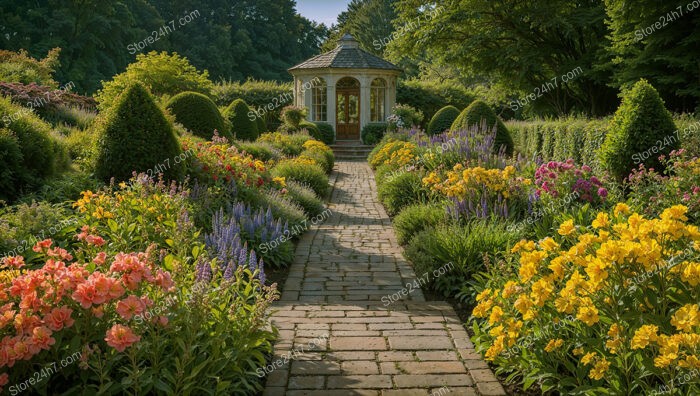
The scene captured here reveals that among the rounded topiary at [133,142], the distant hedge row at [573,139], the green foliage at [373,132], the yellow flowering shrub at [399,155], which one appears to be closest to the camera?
the rounded topiary at [133,142]

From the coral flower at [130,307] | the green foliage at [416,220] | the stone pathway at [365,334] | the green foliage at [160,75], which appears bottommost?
the stone pathway at [365,334]

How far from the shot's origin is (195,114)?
42.0ft

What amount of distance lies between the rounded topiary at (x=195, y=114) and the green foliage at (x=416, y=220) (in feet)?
23.0

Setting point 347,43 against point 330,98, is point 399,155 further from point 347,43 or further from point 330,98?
point 347,43

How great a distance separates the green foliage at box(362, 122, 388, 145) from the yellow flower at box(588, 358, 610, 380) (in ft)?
71.1

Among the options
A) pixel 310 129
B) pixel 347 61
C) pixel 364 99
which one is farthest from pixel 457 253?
pixel 347 61

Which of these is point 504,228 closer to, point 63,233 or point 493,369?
point 493,369

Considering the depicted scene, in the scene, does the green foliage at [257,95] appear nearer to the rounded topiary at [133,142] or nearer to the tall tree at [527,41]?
the tall tree at [527,41]

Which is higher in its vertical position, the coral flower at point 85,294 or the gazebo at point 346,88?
the gazebo at point 346,88

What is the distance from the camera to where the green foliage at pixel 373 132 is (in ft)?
80.0

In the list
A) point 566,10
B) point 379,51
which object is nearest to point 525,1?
point 566,10

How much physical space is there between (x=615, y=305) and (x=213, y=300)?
2.11 metres

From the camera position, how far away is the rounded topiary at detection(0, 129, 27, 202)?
6.32 meters

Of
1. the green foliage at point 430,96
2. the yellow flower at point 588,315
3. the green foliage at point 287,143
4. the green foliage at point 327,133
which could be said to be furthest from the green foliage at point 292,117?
the yellow flower at point 588,315
